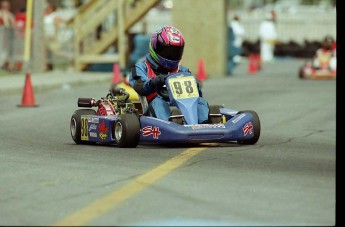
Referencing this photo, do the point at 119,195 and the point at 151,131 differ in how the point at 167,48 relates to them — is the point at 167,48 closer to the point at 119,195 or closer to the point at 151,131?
the point at 151,131

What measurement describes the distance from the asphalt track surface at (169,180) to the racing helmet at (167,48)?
1092 mm

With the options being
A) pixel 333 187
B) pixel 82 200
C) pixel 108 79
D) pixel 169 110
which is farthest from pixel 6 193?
pixel 108 79

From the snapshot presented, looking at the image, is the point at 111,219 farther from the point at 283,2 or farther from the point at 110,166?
the point at 283,2

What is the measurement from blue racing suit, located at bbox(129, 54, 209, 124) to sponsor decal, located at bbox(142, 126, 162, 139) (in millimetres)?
393

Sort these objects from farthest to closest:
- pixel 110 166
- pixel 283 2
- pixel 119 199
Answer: pixel 283 2
pixel 110 166
pixel 119 199

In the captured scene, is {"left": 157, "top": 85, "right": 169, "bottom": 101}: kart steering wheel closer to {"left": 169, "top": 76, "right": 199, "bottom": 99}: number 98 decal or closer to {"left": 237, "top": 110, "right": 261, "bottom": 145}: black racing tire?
{"left": 169, "top": 76, "right": 199, "bottom": 99}: number 98 decal

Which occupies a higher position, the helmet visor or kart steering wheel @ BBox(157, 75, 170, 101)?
the helmet visor

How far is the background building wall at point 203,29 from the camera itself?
33.8m

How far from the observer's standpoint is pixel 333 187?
952 centimetres

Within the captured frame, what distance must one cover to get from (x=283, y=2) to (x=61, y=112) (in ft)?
213

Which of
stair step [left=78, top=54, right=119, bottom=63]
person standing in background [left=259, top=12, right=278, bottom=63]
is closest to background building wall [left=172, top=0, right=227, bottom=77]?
stair step [left=78, top=54, right=119, bottom=63]

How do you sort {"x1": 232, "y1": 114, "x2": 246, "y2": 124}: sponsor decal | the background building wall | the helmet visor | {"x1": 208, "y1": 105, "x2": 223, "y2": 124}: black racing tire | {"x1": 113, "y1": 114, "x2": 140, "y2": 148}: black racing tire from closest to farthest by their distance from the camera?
{"x1": 113, "y1": 114, "x2": 140, "y2": 148}: black racing tire
{"x1": 232, "y1": 114, "x2": 246, "y2": 124}: sponsor decal
{"x1": 208, "y1": 105, "x2": 223, "y2": 124}: black racing tire
the helmet visor
the background building wall

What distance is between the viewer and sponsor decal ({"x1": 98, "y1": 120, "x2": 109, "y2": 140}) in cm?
1313

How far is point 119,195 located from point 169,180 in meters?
0.97
